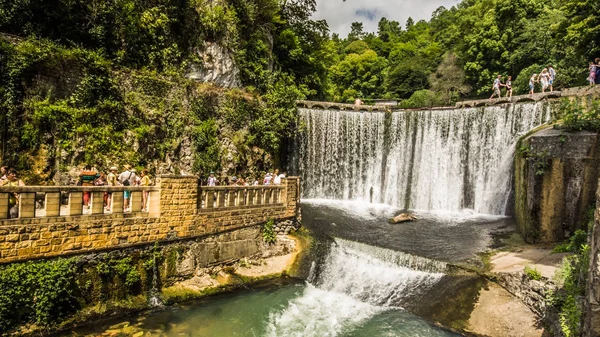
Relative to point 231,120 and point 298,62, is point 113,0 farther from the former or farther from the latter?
point 298,62

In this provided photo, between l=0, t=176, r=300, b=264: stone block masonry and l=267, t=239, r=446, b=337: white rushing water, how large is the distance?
2898 mm

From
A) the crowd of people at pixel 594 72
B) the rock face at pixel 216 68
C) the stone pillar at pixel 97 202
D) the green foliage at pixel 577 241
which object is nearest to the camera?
the stone pillar at pixel 97 202

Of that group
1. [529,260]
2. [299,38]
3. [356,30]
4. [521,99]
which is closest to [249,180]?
[529,260]

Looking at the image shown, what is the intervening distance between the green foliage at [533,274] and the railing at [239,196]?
785 cm

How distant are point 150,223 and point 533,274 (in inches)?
382

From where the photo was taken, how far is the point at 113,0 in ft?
54.2

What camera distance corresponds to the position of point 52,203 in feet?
26.6

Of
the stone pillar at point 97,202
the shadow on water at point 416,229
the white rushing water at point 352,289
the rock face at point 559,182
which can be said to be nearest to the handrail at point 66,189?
the stone pillar at point 97,202

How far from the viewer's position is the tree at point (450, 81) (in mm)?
35844

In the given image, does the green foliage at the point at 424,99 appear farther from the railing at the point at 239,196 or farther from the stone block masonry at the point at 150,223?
the stone block masonry at the point at 150,223

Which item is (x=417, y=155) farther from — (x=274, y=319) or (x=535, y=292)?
(x=274, y=319)

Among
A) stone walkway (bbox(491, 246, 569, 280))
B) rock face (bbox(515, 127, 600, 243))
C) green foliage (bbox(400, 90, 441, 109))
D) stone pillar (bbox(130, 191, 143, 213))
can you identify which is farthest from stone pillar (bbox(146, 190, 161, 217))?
green foliage (bbox(400, 90, 441, 109))

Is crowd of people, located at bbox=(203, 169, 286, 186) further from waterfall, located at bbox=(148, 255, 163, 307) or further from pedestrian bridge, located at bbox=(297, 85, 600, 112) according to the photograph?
pedestrian bridge, located at bbox=(297, 85, 600, 112)

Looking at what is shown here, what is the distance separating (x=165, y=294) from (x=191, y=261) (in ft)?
3.64
